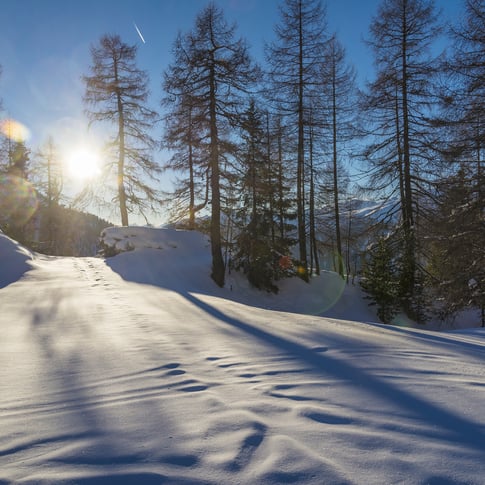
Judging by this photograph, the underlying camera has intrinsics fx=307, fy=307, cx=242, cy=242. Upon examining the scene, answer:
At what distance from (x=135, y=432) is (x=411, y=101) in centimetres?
1354

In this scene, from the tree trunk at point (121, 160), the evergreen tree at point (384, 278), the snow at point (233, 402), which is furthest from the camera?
the tree trunk at point (121, 160)

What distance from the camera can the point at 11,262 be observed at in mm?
10242

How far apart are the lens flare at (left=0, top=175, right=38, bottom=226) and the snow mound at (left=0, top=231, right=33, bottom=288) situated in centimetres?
1440

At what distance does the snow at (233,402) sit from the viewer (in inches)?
52.6

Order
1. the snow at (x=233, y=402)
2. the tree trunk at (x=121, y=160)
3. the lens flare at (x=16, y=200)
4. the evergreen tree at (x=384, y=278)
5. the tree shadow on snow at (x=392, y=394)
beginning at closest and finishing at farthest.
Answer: the snow at (x=233, y=402), the tree shadow on snow at (x=392, y=394), the evergreen tree at (x=384, y=278), the tree trunk at (x=121, y=160), the lens flare at (x=16, y=200)

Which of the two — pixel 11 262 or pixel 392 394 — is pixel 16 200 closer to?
pixel 11 262

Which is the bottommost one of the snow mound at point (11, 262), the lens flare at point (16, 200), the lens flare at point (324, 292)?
the lens flare at point (324, 292)

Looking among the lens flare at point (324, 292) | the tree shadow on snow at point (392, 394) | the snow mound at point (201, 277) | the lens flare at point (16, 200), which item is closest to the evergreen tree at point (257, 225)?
the snow mound at point (201, 277)

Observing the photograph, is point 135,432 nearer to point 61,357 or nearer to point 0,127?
point 61,357

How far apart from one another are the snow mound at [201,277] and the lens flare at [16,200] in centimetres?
1435

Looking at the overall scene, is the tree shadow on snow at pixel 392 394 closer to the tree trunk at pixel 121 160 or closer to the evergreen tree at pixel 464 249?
the evergreen tree at pixel 464 249

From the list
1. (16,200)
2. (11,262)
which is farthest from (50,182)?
(11,262)

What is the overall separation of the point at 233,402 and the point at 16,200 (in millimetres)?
28881

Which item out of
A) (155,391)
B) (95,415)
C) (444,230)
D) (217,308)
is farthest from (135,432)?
(444,230)
